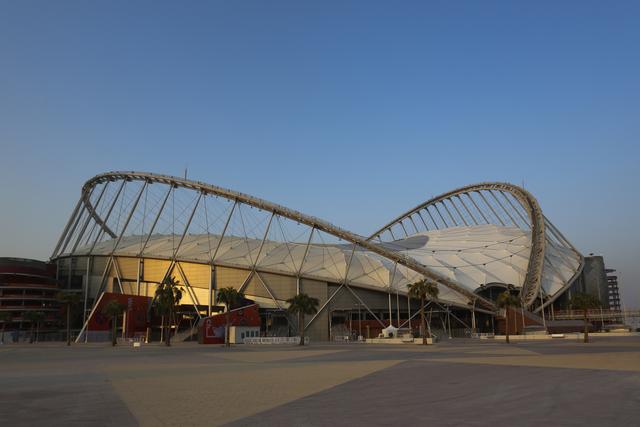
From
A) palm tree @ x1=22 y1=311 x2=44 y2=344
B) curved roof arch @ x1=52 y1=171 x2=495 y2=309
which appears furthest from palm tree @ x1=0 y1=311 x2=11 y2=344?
curved roof arch @ x1=52 y1=171 x2=495 y2=309

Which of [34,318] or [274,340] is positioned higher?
[34,318]

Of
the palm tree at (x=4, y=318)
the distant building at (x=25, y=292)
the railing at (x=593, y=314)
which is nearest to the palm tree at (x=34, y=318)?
the distant building at (x=25, y=292)

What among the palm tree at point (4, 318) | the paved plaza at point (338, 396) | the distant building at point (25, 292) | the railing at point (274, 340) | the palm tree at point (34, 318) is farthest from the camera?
the distant building at point (25, 292)

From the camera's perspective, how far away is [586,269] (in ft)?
386

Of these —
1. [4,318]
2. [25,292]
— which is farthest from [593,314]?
[4,318]

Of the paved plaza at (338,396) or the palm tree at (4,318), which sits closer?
the paved plaza at (338,396)

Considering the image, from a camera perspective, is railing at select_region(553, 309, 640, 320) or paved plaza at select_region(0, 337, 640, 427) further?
railing at select_region(553, 309, 640, 320)

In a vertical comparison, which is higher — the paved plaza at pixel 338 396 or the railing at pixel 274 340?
the paved plaza at pixel 338 396

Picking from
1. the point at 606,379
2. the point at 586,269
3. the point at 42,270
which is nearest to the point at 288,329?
the point at 42,270

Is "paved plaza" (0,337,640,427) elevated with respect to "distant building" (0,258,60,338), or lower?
lower

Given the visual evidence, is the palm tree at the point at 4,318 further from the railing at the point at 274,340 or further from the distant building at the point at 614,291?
the distant building at the point at 614,291

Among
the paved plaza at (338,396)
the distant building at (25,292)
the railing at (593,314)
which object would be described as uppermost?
the distant building at (25,292)

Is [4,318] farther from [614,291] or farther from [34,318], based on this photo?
[614,291]

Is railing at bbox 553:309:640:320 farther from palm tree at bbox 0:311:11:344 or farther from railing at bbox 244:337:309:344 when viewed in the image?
palm tree at bbox 0:311:11:344
